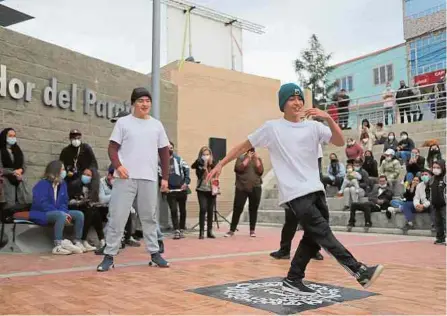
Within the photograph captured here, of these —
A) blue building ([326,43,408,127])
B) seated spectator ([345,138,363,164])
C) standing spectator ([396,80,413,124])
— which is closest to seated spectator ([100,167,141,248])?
seated spectator ([345,138,363,164])

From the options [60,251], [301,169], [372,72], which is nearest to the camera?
[301,169]

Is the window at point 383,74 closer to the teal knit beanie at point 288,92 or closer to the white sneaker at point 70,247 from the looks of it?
the white sneaker at point 70,247

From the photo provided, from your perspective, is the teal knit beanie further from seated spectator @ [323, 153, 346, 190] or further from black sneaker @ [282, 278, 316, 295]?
seated spectator @ [323, 153, 346, 190]

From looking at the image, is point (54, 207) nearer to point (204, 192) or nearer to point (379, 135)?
point (204, 192)

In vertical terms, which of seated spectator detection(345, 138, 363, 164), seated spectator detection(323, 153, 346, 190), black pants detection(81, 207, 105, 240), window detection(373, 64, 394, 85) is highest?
window detection(373, 64, 394, 85)

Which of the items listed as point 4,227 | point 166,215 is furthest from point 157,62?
point 166,215

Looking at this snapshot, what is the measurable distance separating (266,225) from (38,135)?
22.9 ft

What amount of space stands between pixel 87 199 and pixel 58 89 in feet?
7.90

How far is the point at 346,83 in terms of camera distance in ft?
121

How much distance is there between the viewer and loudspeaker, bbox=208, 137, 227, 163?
1398cm

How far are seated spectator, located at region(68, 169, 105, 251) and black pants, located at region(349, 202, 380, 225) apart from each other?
19.6 ft

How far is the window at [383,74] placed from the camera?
A: 31.6 metres

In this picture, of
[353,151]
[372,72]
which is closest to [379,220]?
[353,151]

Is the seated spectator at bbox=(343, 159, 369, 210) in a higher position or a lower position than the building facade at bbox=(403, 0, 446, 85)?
lower
